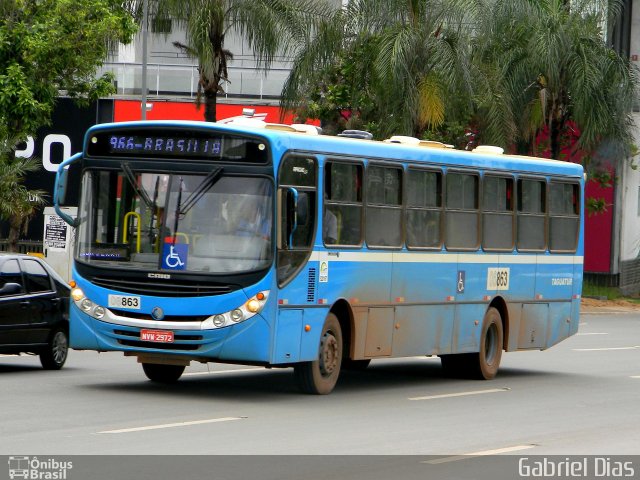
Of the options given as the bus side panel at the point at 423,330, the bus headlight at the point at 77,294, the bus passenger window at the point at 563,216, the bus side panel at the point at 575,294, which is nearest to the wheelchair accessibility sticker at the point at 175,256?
the bus headlight at the point at 77,294

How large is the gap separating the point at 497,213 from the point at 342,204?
3.98 metres

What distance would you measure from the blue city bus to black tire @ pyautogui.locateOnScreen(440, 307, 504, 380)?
135 cm

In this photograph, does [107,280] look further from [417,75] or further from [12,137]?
[417,75]

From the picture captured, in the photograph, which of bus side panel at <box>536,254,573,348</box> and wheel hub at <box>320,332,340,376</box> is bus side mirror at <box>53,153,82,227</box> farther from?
bus side panel at <box>536,254,573,348</box>

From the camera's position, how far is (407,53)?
32.9 metres

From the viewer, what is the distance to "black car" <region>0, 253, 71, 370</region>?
17500mm

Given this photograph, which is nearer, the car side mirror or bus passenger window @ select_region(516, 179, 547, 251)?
the car side mirror

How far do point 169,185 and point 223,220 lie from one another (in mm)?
756


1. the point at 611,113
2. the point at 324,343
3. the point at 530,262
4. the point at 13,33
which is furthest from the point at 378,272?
the point at 611,113

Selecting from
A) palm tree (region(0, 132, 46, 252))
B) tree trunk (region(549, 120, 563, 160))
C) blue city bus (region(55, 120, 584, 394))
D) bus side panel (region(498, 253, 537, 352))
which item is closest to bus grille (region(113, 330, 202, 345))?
blue city bus (region(55, 120, 584, 394))

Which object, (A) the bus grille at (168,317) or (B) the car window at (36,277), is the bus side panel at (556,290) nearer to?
(B) the car window at (36,277)

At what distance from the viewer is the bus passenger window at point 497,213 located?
1911cm

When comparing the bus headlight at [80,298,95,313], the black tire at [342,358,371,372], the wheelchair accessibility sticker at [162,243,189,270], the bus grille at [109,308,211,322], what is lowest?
the black tire at [342,358,371,372]

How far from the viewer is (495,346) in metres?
19.6
